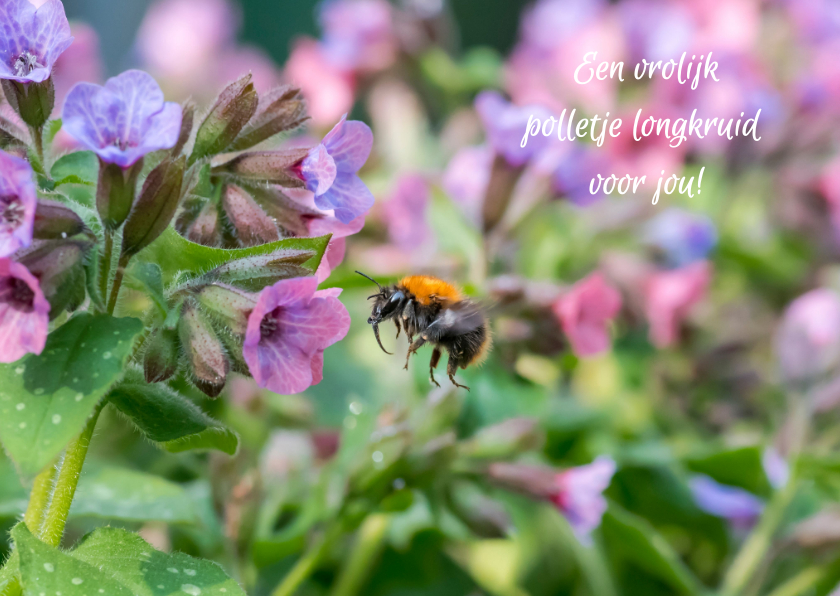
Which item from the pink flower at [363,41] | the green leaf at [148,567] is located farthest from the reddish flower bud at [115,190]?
the pink flower at [363,41]

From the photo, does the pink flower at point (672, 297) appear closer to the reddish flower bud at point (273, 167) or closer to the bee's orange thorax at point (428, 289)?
the bee's orange thorax at point (428, 289)

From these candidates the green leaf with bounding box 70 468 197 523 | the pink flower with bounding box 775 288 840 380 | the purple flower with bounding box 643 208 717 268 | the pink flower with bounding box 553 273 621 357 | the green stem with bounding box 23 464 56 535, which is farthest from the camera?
the purple flower with bounding box 643 208 717 268

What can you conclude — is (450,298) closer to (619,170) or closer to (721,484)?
(721,484)

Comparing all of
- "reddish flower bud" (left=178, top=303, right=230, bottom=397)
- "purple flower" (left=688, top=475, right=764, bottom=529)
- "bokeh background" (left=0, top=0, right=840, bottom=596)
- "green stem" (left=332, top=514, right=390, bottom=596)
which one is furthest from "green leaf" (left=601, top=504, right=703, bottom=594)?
"reddish flower bud" (left=178, top=303, right=230, bottom=397)

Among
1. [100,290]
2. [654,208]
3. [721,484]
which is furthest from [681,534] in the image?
[100,290]

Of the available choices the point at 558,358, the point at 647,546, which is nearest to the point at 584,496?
the point at 647,546

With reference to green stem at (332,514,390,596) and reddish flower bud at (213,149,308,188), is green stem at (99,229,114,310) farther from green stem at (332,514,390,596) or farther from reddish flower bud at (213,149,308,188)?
green stem at (332,514,390,596)
